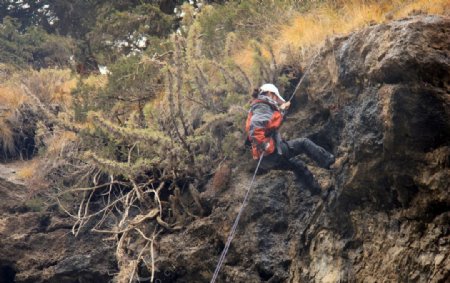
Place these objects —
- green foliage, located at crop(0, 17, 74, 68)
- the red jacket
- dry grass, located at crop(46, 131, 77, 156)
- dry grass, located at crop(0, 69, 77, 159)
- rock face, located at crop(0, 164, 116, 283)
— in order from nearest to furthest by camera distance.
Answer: the red jacket → rock face, located at crop(0, 164, 116, 283) → dry grass, located at crop(46, 131, 77, 156) → dry grass, located at crop(0, 69, 77, 159) → green foliage, located at crop(0, 17, 74, 68)

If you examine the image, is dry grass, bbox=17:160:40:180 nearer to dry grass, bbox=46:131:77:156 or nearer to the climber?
dry grass, bbox=46:131:77:156

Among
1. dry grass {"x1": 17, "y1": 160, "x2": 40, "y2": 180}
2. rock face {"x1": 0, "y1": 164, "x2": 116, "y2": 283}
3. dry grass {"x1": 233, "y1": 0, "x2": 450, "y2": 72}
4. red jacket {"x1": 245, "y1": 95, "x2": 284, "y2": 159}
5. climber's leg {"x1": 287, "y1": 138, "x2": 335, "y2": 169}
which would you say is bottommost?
rock face {"x1": 0, "y1": 164, "x2": 116, "y2": 283}

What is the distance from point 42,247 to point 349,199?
16.6 ft

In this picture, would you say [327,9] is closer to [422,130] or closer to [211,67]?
[211,67]

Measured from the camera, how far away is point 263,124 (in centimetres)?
722

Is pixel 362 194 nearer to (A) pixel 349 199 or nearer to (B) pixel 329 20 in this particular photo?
(A) pixel 349 199

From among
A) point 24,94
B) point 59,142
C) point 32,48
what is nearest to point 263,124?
point 59,142

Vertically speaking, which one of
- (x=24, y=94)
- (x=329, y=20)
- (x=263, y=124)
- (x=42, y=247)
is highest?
(x=329, y=20)

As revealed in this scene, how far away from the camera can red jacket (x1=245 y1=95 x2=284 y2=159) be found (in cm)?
719

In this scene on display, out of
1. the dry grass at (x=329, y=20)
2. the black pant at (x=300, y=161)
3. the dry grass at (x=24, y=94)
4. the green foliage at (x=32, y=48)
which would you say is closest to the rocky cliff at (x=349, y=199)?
the black pant at (x=300, y=161)

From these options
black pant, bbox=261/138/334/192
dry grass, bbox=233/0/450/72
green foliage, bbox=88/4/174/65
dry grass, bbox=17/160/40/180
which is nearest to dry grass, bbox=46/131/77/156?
dry grass, bbox=17/160/40/180

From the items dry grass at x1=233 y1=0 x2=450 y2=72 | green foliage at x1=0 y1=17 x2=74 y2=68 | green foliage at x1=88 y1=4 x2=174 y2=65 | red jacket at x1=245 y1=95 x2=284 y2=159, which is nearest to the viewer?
red jacket at x1=245 y1=95 x2=284 y2=159

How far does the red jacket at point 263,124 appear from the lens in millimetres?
7191

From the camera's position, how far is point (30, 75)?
12.8 metres
